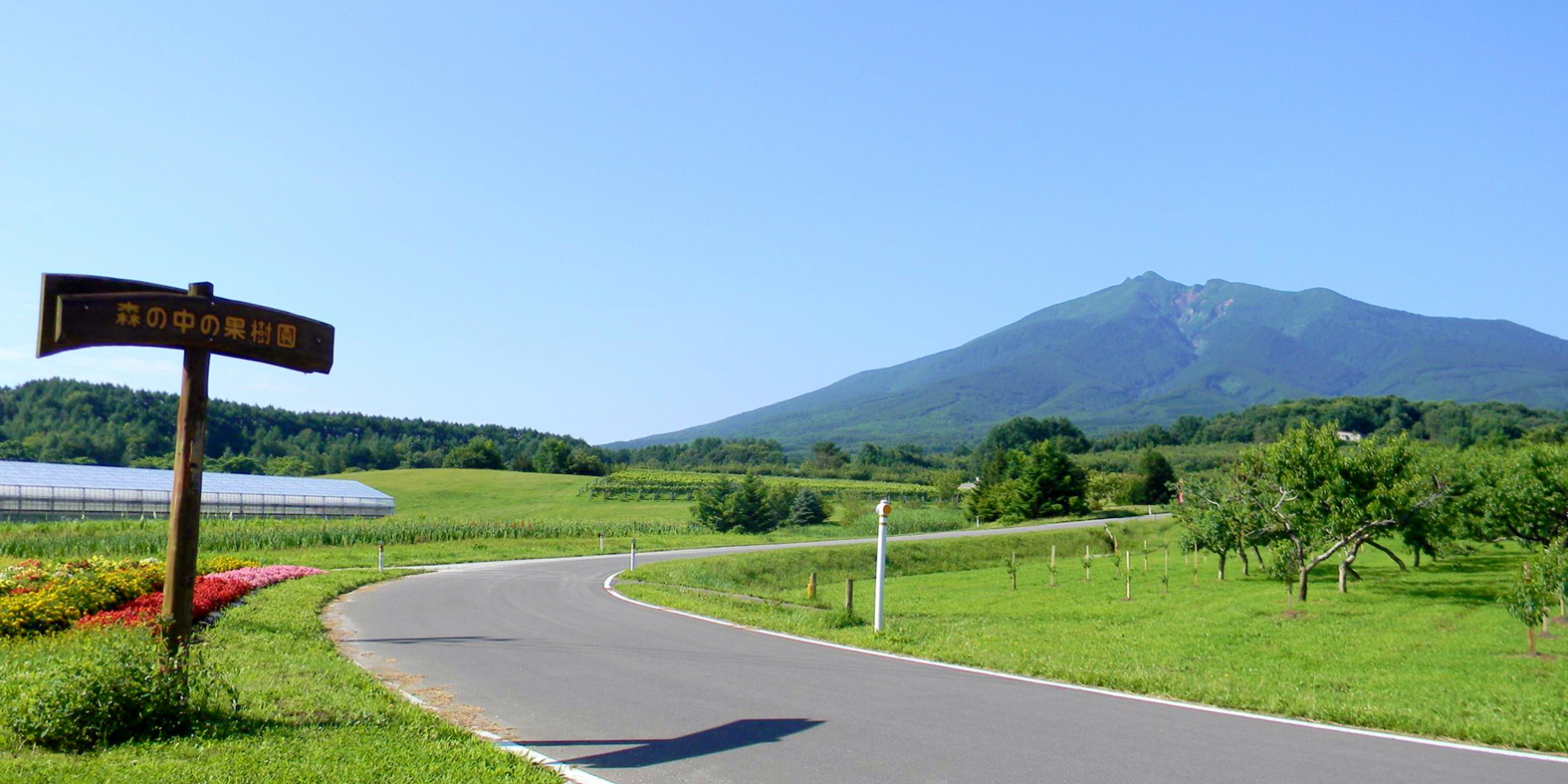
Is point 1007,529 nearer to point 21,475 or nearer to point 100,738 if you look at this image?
point 21,475

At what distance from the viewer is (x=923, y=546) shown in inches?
1975

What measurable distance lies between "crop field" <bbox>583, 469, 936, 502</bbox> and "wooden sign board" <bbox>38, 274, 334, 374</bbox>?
7801 centimetres

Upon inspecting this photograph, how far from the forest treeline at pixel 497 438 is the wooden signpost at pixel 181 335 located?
292 feet

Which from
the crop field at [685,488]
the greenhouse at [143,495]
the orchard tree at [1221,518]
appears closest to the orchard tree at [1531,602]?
the orchard tree at [1221,518]

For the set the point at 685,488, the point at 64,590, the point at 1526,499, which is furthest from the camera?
the point at 685,488

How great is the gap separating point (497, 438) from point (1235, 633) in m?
159

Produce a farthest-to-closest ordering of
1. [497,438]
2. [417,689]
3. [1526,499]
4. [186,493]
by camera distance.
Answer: [497,438] < [1526,499] < [417,689] < [186,493]

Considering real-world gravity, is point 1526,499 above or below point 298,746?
above

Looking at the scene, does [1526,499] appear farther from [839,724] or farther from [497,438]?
[497,438]

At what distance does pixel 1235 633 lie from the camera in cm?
2214

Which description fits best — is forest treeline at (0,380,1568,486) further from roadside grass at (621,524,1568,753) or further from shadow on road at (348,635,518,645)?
shadow on road at (348,635,518,645)

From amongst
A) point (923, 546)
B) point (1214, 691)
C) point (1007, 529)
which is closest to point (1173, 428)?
point (1007, 529)

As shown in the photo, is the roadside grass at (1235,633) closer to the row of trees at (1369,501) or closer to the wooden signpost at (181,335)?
the row of trees at (1369,501)

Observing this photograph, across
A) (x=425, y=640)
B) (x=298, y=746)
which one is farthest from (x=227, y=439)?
(x=298, y=746)
